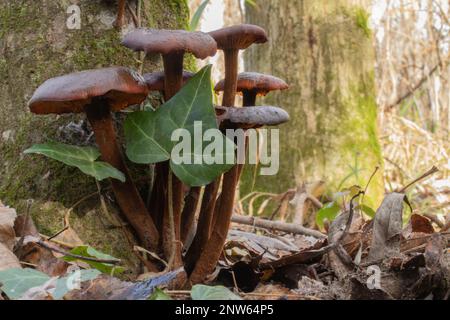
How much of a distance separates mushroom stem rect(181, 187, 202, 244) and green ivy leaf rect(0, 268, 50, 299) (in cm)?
48

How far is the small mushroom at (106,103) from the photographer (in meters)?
1.17

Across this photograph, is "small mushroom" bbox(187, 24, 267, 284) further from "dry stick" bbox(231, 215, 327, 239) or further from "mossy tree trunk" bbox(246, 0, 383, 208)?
"mossy tree trunk" bbox(246, 0, 383, 208)

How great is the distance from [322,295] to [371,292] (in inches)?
5.2

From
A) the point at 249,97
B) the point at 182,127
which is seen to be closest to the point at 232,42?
the point at 249,97

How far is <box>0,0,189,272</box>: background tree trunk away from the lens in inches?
57.3

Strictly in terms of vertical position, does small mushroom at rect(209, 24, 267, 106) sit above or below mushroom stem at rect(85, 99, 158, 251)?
above

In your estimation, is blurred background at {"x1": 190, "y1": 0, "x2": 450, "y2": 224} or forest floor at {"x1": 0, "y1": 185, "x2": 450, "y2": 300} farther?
blurred background at {"x1": 190, "y1": 0, "x2": 450, "y2": 224}

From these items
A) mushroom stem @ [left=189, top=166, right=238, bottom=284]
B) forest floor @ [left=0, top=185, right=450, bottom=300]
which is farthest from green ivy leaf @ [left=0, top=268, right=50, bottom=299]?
mushroom stem @ [left=189, top=166, right=238, bottom=284]

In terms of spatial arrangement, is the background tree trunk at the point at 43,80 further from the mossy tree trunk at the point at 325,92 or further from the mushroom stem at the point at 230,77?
the mossy tree trunk at the point at 325,92

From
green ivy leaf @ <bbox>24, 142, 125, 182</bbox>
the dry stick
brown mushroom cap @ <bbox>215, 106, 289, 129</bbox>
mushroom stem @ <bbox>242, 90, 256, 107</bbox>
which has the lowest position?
the dry stick

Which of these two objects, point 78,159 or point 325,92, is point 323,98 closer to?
point 325,92

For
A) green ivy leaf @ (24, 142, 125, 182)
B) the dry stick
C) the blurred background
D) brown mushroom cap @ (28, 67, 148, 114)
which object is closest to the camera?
brown mushroom cap @ (28, 67, 148, 114)

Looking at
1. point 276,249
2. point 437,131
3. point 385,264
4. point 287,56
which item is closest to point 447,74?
point 437,131

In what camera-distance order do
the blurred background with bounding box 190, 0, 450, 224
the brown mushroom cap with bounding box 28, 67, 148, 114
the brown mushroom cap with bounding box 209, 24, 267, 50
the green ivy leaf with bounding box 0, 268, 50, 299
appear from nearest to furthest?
the green ivy leaf with bounding box 0, 268, 50, 299 < the brown mushroom cap with bounding box 28, 67, 148, 114 < the brown mushroom cap with bounding box 209, 24, 267, 50 < the blurred background with bounding box 190, 0, 450, 224
